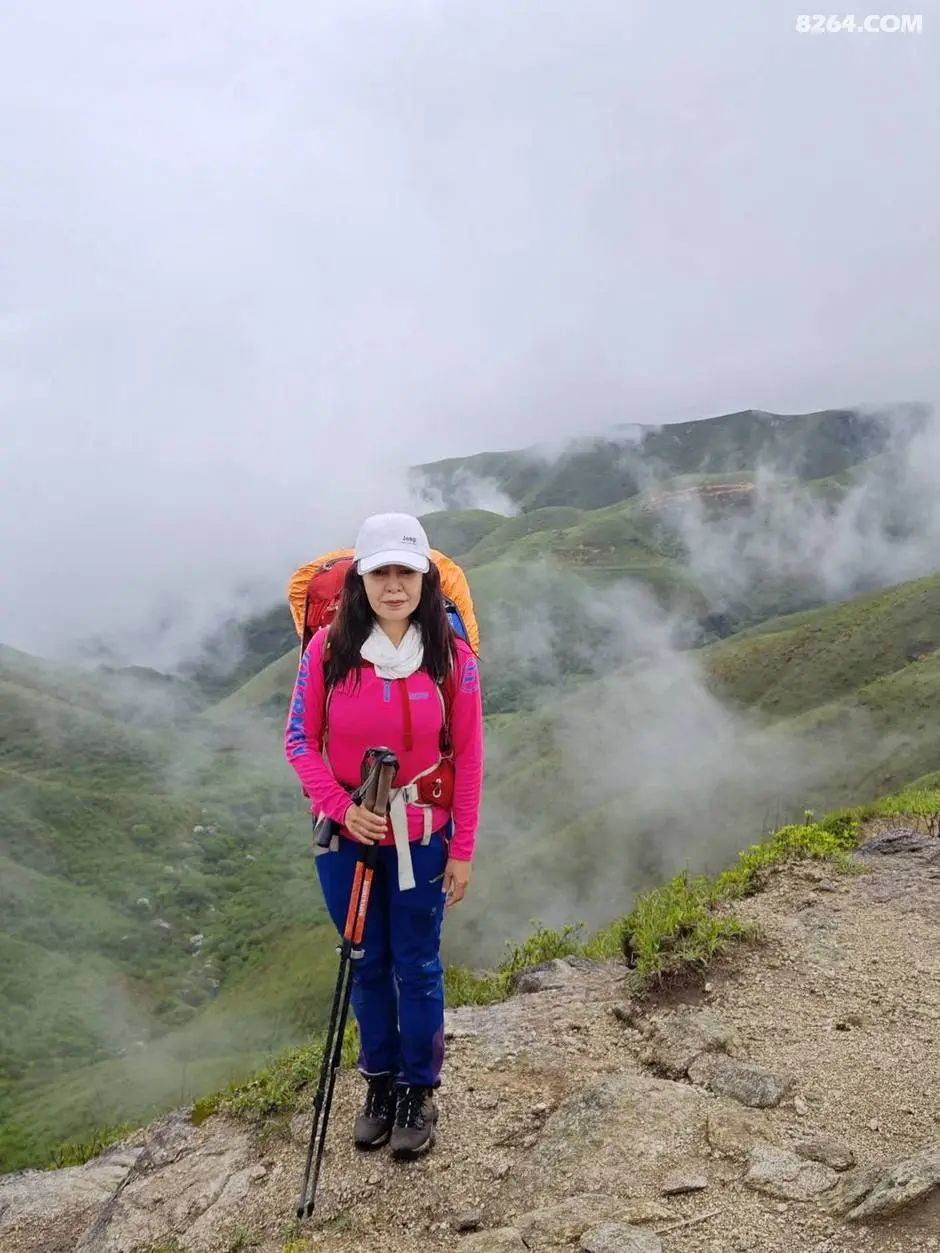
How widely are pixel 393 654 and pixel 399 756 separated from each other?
1.72 feet

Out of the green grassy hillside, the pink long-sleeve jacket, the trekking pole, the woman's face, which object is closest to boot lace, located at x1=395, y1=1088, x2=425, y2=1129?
the trekking pole

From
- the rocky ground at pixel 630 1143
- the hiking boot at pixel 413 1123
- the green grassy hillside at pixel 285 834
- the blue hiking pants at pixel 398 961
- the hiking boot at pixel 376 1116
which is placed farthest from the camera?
the green grassy hillside at pixel 285 834

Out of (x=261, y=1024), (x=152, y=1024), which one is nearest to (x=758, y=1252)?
(x=261, y=1024)

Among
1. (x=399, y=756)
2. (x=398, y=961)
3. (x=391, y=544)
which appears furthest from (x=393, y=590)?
(x=398, y=961)

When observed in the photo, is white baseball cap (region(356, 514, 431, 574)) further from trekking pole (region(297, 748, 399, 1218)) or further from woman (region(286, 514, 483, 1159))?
trekking pole (region(297, 748, 399, 1218))

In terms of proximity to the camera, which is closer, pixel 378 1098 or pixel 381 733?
pixel 381 733

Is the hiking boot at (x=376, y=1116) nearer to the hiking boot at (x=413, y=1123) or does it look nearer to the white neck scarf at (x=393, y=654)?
the hiking boot at (x=413, y=1123)

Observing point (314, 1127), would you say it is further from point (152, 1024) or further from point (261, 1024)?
point (152, 1024)

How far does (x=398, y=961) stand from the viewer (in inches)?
186

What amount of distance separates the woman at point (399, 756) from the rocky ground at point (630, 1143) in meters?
0.52

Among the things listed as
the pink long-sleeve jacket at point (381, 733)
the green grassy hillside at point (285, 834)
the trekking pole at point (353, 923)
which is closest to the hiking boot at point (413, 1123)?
the trekking pole at point (353, 923)

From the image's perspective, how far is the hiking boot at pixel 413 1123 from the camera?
477cm

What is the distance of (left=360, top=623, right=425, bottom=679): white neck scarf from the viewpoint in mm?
4316

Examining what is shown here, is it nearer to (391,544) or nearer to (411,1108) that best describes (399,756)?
(391,544)
